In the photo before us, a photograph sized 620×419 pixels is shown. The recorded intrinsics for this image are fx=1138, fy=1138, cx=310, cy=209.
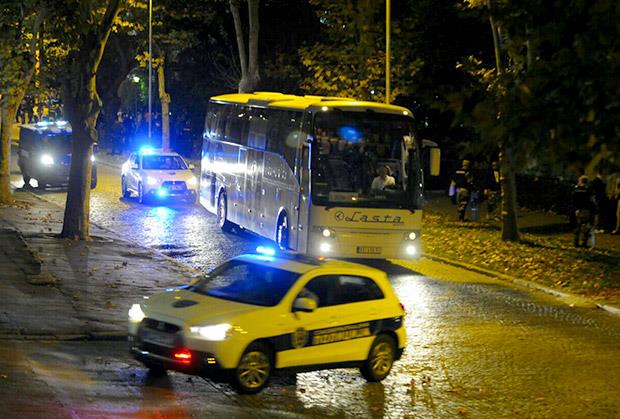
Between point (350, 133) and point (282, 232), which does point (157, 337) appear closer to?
point (350, 133)

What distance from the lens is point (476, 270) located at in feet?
79.6

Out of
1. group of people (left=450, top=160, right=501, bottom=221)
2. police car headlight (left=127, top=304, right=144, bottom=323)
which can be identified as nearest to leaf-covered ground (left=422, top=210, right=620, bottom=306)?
group of people (left=450, top=160, right=501, bottom=221)

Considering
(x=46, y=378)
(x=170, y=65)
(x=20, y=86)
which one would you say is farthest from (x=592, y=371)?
(x=170, y=65)

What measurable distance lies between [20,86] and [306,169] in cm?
1318

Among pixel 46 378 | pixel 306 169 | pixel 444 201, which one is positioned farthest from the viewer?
pixel 444 201

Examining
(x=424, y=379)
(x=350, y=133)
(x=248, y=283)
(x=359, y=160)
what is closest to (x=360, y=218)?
(x=359, y=160)

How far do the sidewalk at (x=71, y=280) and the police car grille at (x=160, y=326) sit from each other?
307 centimetres

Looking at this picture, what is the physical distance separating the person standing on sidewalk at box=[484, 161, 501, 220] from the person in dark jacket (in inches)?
309

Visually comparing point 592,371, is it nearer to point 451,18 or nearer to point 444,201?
point 444,201

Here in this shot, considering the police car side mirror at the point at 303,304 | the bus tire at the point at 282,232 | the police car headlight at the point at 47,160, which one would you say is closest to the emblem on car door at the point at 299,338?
the police car side mirror at the point at 303,304

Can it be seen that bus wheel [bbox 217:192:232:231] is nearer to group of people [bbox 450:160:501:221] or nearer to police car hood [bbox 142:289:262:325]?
group of people [bbox 450:160:501:221]

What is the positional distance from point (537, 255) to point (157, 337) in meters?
14.6

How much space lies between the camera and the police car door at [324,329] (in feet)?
42.1

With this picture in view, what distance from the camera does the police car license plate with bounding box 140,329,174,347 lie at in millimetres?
12414
